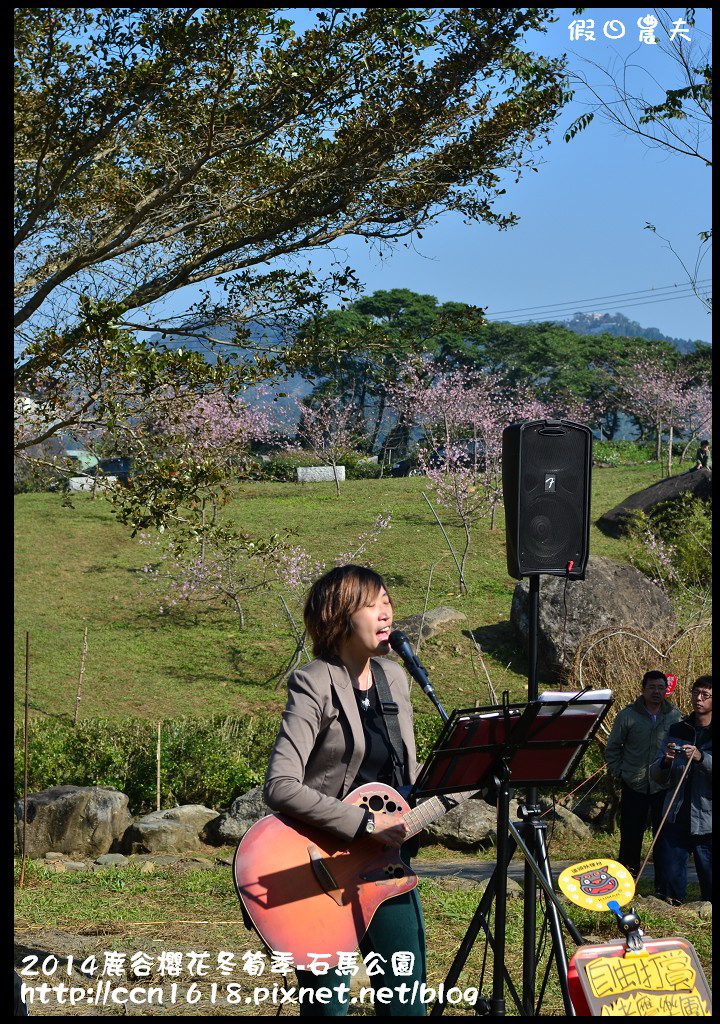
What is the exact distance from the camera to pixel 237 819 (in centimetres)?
953

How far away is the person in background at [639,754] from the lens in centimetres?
736

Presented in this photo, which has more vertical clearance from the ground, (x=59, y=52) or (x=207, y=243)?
(x=59, y=52)

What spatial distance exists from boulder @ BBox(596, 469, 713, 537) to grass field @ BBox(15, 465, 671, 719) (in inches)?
21.2

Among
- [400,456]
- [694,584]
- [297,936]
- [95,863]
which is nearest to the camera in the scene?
[297,936]

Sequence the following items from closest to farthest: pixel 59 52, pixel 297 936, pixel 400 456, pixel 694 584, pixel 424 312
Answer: pixel 297 936 → pixel 59 52 → pixel 694 584 → pixel 400 456 → pixel 424 312

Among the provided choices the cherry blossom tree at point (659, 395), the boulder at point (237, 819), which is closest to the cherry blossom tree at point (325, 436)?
the cherry blossom tree at point (659, 395)

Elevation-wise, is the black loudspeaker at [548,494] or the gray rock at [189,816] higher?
the black loudspeaker at [548,494]

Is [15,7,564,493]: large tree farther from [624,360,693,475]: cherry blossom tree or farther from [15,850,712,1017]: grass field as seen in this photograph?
[624,360,693,475]: cherry blossom tree

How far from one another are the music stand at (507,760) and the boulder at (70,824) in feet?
21.3

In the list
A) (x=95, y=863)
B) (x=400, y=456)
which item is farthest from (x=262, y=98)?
(x=400, y=456)

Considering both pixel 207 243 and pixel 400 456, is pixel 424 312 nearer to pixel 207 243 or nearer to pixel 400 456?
pixel 400 456

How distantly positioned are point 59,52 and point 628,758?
5842 mm

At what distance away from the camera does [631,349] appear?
46.5 metres

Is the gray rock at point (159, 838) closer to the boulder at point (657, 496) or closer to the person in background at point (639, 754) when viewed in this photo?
the person in background at point (639, 754)
